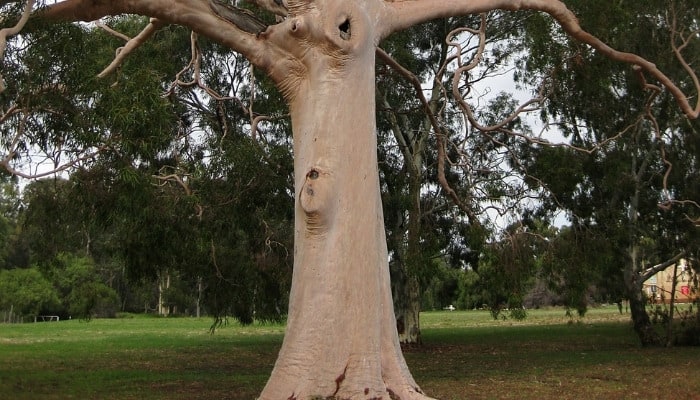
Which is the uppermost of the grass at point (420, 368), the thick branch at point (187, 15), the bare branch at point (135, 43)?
the bare branch at point (135, 43)

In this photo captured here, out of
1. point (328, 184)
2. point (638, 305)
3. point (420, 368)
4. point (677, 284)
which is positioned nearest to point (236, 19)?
point (328, 184)

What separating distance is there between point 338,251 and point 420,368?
8442 millimetres

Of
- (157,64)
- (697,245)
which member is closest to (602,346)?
(697,245)

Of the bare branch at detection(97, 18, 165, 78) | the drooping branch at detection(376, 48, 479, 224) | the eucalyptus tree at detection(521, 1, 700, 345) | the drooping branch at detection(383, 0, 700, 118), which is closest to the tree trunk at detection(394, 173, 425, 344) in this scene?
the drooping branch at detection(376, 48, 479, 224)

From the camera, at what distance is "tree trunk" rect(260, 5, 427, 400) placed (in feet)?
23.0

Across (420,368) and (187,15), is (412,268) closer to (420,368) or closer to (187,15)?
(420,368)

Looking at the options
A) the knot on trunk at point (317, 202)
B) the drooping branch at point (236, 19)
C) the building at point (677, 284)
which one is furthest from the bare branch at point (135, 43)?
the building at point (677, 284)

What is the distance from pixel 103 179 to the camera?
10688 mm

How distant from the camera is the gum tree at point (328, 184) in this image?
703 centimetres

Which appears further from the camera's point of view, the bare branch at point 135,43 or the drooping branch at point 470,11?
the bare branch at point 135,43

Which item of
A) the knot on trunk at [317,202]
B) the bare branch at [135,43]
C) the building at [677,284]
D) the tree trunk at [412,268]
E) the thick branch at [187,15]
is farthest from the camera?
the building at [677,284]

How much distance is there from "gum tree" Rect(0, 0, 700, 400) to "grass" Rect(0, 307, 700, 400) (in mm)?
3534

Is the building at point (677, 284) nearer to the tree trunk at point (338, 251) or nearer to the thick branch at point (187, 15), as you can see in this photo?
the tree trunk at point (338, 251)

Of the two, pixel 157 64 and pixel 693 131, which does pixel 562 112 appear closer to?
pixel 693 131
